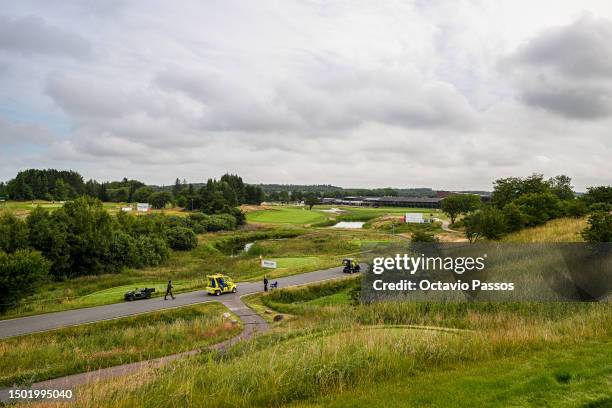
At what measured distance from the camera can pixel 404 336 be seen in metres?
10.6

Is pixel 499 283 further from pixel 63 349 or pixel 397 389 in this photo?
pixel 63 349

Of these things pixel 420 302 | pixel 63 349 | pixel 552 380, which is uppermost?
pixel 552 380

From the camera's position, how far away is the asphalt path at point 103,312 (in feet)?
78.4

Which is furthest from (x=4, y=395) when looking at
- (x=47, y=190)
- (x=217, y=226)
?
(x=47, y=190)

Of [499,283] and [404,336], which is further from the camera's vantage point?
[499,283]

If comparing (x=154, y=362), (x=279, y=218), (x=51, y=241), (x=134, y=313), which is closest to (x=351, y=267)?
(x=134, y=313)

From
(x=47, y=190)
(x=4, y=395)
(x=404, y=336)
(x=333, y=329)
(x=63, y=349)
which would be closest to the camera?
(x=404, y=336)

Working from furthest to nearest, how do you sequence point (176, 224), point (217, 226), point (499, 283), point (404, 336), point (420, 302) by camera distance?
1. point (217, 226)
2. point (176, 224)
3. point (420, 302)
4. point (499, 283)
5. point (404, 336)

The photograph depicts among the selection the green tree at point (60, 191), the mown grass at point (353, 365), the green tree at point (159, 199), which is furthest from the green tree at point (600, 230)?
the green tree at point (60, 191)

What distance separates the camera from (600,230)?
24031mm

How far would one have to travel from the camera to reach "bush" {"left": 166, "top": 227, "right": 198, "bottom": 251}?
218ft

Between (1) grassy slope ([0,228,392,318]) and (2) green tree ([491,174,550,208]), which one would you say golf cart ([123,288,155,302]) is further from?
(2) green tree ([491,174,550,208])

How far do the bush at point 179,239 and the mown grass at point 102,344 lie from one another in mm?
41500

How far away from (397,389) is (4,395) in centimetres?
1236
